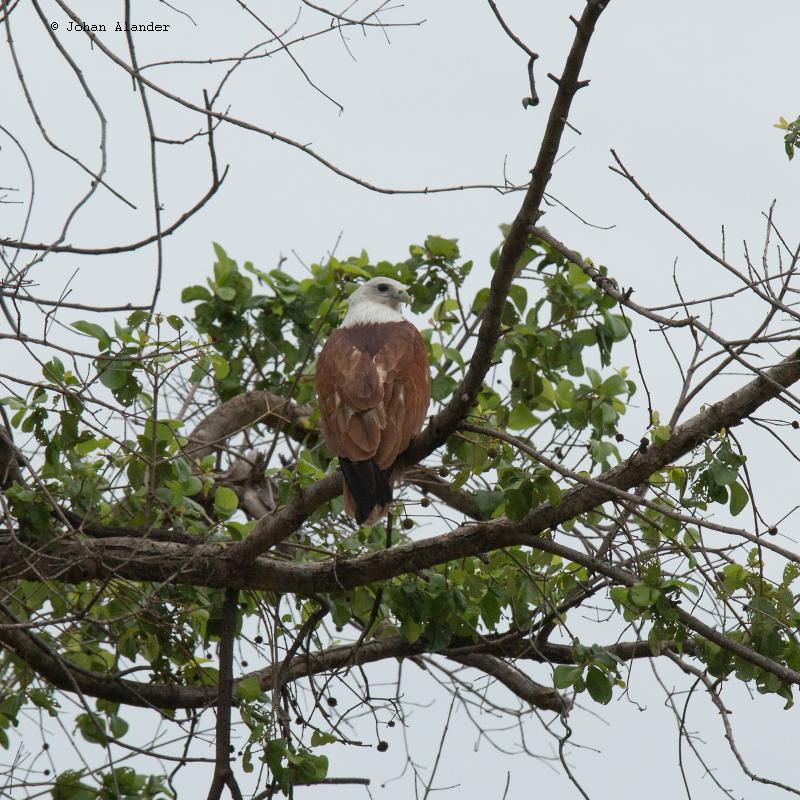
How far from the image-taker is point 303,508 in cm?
430

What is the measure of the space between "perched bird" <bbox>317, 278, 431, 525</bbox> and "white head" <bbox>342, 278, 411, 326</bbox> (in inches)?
12.2

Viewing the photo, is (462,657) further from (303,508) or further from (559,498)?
(559,498)

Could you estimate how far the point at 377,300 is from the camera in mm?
6098

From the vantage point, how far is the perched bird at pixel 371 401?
4.60 m

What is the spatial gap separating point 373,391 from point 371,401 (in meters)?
0.06

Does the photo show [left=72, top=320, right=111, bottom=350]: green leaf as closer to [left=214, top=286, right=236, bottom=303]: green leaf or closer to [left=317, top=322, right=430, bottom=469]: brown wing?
[left=317, top=322, right=430, bottom=469]: brown wing

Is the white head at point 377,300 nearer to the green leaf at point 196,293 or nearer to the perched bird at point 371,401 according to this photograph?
the perched bird at point 371,401

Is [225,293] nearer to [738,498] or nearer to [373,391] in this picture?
[373,391]

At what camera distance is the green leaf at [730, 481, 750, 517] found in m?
3.50

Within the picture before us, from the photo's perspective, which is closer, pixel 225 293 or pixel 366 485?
pixel 366 485

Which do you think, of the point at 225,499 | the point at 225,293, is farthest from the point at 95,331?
the point at 225,293

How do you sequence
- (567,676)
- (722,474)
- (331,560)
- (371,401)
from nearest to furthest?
(722,474), (567,676), (331,560), (371,401)

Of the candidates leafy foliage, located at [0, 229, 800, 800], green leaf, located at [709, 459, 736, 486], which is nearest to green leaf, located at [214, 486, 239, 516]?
A: leafy foliage, located at [0, 229, 800, 800]

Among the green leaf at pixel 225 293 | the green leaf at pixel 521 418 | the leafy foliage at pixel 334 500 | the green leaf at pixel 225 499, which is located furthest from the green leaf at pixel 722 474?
the green leaf at pixel 225 293
